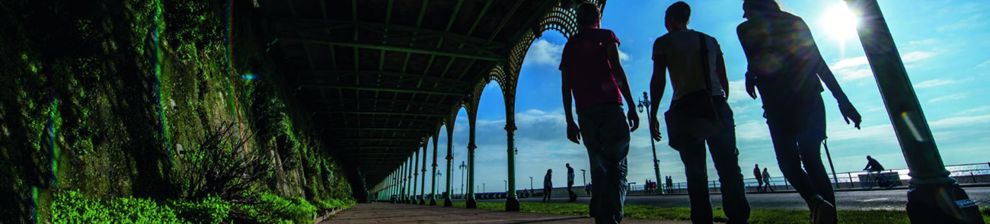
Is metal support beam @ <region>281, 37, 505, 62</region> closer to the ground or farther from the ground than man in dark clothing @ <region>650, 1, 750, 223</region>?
farther from the ground

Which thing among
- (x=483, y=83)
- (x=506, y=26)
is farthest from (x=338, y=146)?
(x=506, y=26)

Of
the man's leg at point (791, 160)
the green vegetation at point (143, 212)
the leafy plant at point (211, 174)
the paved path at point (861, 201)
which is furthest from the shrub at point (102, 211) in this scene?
the paved path at point (861, 201)

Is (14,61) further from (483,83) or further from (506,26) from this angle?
(483,83)

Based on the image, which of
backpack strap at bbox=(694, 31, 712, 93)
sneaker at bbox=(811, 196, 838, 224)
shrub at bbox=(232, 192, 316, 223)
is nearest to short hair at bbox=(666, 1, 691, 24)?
backpack strap at bbox=(694, 31, 712, 93)

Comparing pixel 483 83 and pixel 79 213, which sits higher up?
pixel 483 83

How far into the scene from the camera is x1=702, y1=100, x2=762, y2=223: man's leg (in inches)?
96.6

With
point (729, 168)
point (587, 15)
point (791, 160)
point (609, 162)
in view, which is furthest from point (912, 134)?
point (587, 15)

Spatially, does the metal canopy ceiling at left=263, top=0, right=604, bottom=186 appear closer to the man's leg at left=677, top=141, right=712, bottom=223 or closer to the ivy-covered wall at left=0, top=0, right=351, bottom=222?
the ivy-covered wall at left=0, top=0, right=351, bottom=222

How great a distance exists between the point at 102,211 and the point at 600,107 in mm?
2914

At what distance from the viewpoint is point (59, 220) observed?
7.08 feet

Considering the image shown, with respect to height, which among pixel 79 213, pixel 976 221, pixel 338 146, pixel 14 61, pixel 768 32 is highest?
pixel 338 146

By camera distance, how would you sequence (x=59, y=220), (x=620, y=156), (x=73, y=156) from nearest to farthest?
(x=59, y=220)
(x=620, y=156)
(x=73, y=156)

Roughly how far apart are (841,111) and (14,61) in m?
5.05

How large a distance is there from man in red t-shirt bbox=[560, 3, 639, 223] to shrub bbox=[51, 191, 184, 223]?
2.63 m
